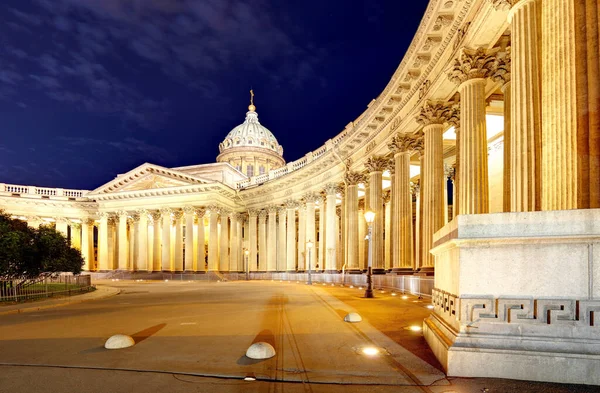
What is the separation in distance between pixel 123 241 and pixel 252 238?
22.2 metres

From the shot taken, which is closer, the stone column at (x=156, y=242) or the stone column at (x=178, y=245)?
the stone column at (x=156, y=242)

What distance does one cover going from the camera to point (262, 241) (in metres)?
60.9

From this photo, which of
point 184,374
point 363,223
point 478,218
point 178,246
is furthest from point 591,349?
point 178,246

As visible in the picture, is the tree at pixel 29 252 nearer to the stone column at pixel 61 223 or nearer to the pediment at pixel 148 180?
the pediment at pixel 148 180

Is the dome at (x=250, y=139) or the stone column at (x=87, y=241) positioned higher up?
A: the dome at (x=250, y=139)

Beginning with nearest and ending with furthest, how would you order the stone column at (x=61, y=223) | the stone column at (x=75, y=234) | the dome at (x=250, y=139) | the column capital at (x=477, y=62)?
the column capital at (x=477, y=62) → the stone column at (x=61, y=223) → the stone column at (x=75, y=234) → the dome at (x=250, y=139)

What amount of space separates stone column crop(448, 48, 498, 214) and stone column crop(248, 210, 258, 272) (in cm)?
4628

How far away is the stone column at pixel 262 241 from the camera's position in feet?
197

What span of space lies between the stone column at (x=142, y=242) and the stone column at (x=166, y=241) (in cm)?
361

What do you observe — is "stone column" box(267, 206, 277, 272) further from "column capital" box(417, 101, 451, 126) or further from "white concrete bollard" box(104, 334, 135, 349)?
"white concrete bollard" box(104, 334, 135, 349)

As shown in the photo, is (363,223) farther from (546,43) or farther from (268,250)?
(546,43)

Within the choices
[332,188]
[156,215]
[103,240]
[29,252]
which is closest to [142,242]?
[156,215]

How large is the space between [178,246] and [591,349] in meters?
65.5

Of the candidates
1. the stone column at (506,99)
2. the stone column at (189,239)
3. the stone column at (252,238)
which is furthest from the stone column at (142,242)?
the stone column at (506,99)
